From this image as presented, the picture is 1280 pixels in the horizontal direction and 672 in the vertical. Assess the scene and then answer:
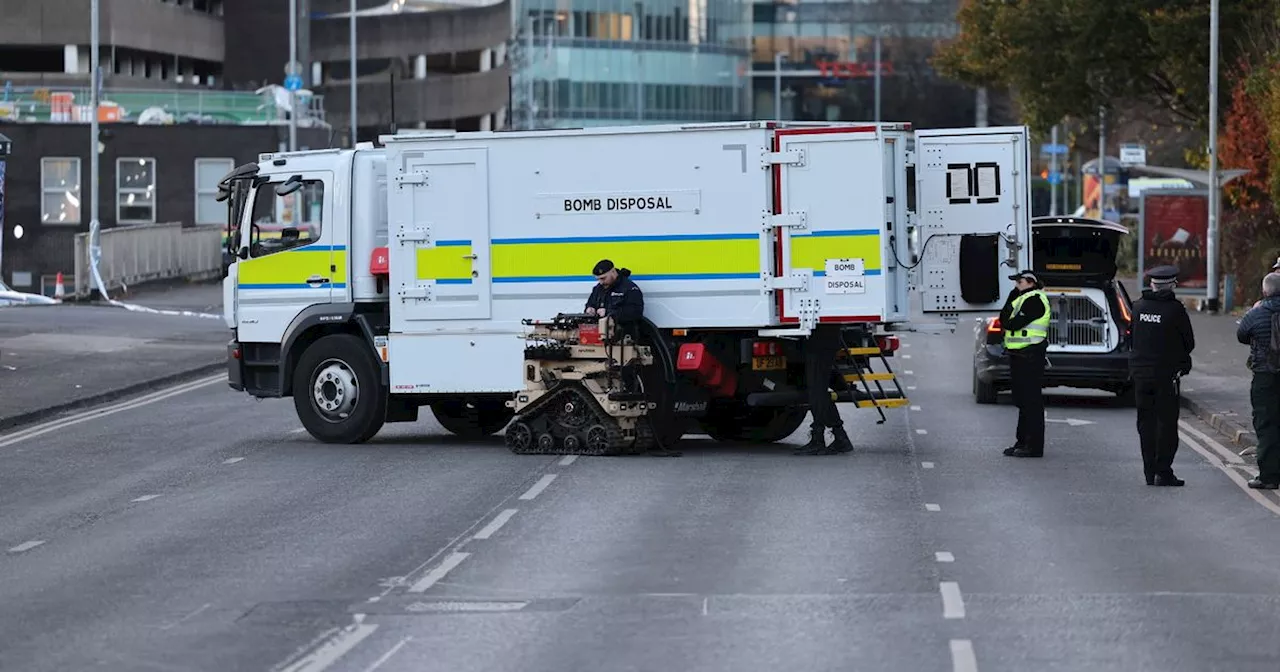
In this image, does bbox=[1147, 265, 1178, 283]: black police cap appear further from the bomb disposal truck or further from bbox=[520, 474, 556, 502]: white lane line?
bbox=[520, 474, 556, 502]: white lane line

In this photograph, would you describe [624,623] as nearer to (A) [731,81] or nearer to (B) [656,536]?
(B) [656,536]

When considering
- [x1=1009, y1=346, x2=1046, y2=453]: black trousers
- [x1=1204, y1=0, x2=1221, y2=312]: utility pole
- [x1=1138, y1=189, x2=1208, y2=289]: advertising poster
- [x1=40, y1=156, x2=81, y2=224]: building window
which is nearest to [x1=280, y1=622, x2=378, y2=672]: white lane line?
[x1=1009, y1=346, x2=1046, y2=453]: black trousers

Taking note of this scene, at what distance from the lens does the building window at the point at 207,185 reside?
223 feet

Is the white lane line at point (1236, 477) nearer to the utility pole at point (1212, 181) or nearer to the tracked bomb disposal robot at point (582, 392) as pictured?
the tracked bomb disposal robot at point (582, 392)

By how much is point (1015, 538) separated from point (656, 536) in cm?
241

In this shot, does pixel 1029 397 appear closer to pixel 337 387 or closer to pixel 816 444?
pixel 816 444

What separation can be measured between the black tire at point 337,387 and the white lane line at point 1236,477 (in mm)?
7923

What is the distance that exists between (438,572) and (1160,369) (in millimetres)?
7351

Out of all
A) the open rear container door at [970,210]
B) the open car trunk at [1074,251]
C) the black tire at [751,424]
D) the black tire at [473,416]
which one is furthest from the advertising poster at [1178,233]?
the black tire at [473,416]

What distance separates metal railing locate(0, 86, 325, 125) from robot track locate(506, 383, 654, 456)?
4703 centimetres

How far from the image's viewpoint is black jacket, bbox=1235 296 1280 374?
18.2 m

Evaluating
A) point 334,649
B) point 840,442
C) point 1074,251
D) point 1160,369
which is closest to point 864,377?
point 840,442

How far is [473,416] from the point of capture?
23422mm

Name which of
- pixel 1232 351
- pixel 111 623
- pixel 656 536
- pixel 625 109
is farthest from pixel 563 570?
pixel 625 109
